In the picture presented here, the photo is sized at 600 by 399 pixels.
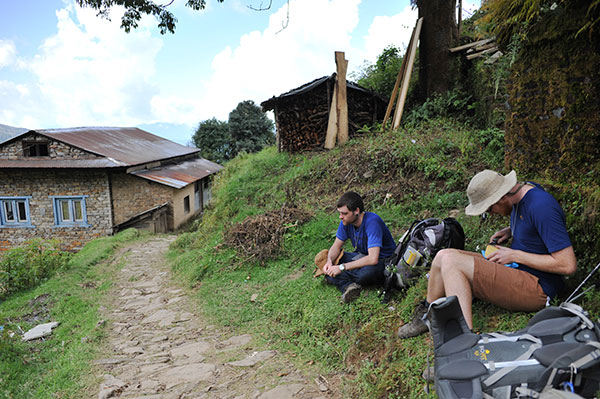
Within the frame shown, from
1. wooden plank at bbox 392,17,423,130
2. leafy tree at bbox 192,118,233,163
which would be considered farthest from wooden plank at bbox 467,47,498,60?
leafy tree at bbox 192,118,233,163

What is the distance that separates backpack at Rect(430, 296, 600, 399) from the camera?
1.99 m

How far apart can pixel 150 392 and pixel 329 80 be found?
1113 centimetres

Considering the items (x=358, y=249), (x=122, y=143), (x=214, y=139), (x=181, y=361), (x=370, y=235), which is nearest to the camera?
(x=370, y=235)

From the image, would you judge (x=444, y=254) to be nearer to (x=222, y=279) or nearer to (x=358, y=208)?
(x=358, y=208)

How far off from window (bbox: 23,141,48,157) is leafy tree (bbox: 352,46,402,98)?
50.6 ft

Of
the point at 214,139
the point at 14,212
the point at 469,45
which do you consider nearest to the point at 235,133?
the point at 214,139

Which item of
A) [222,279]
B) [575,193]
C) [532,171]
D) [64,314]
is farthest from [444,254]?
[64,314]

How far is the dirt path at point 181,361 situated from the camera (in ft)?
12.2

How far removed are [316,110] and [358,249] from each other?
Answer: 9075 millimetres

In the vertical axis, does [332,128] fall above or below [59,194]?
above

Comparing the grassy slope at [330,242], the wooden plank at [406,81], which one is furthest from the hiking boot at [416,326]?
the wooden plank at [406,81]

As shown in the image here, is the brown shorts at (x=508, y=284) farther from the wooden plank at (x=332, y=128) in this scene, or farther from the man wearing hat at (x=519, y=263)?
the wooden plank at (x=332, y=128)

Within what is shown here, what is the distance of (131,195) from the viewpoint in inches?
754

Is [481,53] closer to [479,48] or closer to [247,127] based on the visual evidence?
[479,48]
